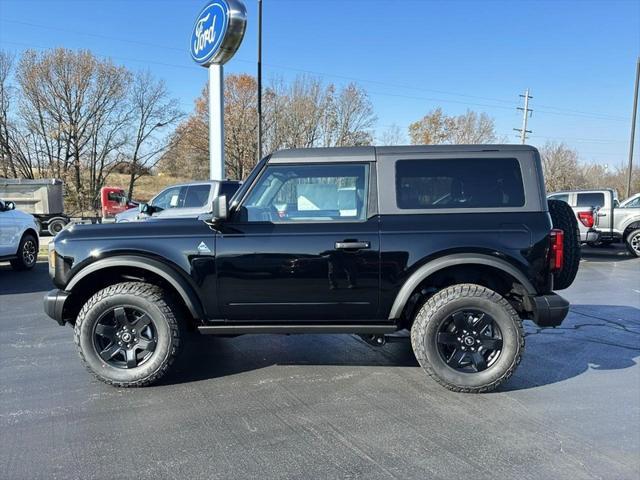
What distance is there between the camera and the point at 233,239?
3713 mm

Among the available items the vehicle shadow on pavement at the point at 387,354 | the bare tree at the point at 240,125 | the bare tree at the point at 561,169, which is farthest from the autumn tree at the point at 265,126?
the vehicle shadow on pavement at the point at 387,354

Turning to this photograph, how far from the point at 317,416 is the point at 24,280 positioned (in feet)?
25.9

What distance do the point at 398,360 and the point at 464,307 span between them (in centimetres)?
110

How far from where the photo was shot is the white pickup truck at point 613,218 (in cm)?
1246

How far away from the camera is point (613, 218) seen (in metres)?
13.0

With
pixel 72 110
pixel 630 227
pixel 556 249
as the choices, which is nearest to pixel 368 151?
pixel 556 249

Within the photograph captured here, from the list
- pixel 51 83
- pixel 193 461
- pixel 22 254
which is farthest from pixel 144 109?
pixel 193 461

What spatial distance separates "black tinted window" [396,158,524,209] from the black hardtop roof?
90 mm

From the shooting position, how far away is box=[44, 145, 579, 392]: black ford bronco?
3.65 metres

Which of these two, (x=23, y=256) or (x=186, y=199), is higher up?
(x=186, y=199)

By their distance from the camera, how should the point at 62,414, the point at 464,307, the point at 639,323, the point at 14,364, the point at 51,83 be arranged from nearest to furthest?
the point at 62,414, the point at 464,307, the point at 14,364, the point at 639,323, the point at 51,83

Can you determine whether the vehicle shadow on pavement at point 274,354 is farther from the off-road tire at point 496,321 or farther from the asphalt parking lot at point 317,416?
the off-road tire at point 496,321

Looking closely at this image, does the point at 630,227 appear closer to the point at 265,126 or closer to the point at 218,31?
the point at 218,31

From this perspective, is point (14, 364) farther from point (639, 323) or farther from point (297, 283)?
point (639, 323)
